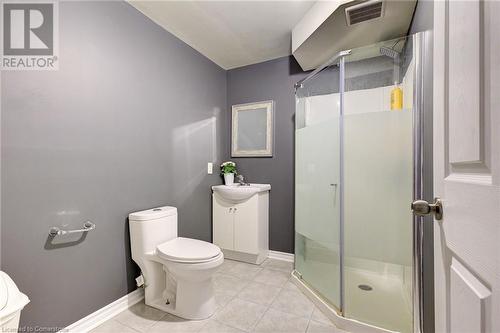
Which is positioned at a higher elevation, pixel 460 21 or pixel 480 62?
pixel 460 21

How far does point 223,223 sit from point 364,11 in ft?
7.64

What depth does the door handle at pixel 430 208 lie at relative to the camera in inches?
23.7

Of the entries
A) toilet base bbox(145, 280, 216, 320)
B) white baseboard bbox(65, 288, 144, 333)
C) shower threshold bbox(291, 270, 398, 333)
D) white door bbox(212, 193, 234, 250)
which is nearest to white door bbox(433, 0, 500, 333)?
shower threshold bbox(291, 270, 398, 333)

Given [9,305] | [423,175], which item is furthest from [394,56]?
[9,305]

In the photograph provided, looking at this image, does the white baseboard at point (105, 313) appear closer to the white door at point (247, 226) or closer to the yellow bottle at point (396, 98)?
the white door at point (247, 226)

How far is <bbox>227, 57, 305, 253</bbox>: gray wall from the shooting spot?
252 centimetres

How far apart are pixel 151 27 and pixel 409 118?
220 centimetres

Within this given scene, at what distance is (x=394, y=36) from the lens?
1.79 m

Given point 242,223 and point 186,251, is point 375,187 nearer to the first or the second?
point 242,223

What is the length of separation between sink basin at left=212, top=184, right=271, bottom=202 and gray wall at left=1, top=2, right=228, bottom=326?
1.40 ft

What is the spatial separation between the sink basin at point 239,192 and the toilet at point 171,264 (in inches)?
29.3

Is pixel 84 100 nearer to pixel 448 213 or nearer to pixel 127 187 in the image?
pixel 127 187

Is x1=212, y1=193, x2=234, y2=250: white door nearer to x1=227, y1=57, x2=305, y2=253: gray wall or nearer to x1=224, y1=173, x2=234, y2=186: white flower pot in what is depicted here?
x1=224, y1=173, x2=234, y2=186: white flower pot

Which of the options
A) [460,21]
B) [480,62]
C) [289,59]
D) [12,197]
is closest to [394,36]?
[289,59]
